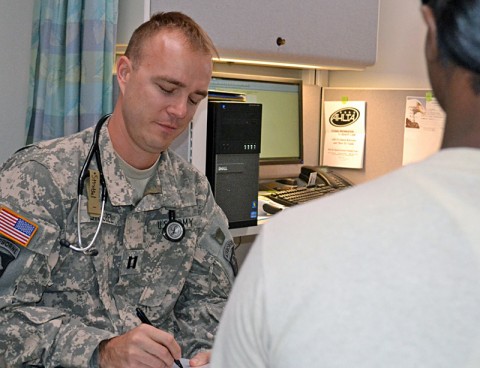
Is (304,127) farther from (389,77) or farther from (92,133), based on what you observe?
(92,133)

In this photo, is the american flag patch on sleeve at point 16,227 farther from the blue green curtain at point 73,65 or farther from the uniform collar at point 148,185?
the blue green curtain at point 73,65

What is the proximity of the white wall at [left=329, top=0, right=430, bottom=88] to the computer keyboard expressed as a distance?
47 cm

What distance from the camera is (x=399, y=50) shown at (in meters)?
2.54

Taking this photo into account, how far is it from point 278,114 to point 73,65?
37.5 inches

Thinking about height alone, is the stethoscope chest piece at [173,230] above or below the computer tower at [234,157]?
below

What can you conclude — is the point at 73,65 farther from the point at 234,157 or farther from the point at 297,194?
the point at 297,194

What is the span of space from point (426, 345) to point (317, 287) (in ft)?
0.30

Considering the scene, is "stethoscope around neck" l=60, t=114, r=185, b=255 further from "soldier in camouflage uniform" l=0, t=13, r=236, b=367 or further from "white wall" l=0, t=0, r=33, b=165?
"white wall" l=0, t=0, r=33, b=165

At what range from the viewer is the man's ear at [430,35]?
58cm

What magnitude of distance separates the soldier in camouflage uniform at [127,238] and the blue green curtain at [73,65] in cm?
31

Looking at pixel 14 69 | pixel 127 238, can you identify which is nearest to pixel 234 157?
pixel 127 238

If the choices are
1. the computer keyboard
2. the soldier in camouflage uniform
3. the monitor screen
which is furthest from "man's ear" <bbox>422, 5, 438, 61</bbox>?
the monitor screen

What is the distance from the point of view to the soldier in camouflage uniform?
1263mm

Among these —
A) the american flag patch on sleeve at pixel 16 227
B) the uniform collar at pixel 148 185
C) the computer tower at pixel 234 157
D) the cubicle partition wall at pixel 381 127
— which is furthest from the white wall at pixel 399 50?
the american flag patch on sleeve at pixel 16 227
